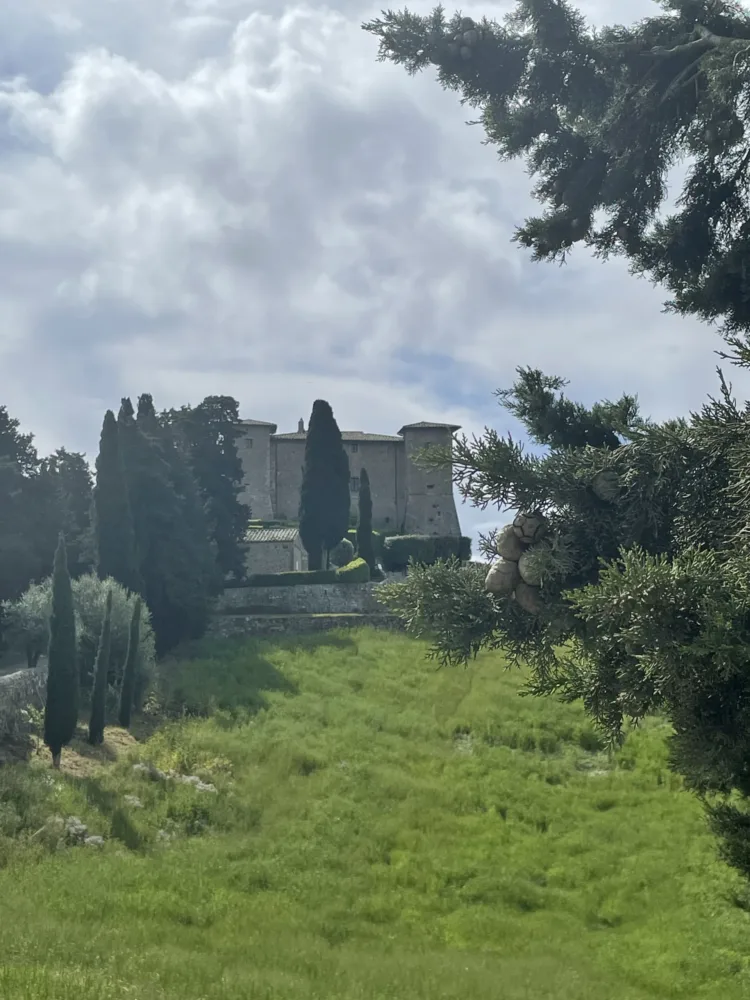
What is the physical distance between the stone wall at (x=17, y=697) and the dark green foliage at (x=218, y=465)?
17535 mm

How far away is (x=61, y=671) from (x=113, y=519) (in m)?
12.9

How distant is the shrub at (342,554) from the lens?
162ft

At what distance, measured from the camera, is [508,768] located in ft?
67.0

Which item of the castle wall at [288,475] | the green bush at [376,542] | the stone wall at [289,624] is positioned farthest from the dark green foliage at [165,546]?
the castle wall at [288,475]

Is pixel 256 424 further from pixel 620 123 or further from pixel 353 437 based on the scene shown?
pixel 620 123

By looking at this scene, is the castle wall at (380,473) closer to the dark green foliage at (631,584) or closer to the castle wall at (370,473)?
the castle wall at (370,473)

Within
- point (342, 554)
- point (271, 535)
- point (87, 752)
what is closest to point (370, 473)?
point (342, 554)

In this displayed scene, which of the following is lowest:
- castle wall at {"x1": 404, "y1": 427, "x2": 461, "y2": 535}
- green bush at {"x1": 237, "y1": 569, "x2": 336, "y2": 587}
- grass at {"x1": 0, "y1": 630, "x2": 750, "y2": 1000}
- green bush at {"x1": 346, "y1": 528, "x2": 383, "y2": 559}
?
grass at {"x1": 0, "y1": 630, "x2": 750, "y2": 1000}

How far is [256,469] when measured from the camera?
211 ft

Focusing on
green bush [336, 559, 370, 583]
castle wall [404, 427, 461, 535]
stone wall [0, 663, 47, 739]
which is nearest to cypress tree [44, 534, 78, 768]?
stone wall [0, 663, 47, 739]

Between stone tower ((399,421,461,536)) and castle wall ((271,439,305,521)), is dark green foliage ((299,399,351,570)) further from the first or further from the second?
stone tower ((399,421,461,536))

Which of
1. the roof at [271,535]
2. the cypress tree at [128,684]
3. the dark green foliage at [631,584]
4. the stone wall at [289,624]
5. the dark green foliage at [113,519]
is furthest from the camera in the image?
the roof at [271,535]

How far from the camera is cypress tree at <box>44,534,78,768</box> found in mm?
20406

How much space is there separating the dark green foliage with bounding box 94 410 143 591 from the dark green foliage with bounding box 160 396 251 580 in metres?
7.88
